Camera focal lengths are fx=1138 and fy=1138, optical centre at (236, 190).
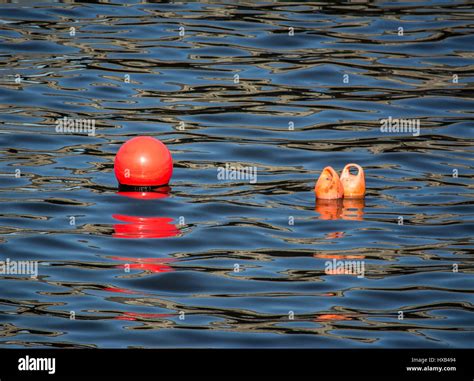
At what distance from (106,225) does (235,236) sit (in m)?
1.63

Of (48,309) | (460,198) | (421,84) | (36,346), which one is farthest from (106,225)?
(421,84)

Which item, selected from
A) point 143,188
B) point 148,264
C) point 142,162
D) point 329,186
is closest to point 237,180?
point 143,188

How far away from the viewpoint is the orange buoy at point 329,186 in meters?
15.1

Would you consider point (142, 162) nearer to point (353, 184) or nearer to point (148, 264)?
point (148, 264)

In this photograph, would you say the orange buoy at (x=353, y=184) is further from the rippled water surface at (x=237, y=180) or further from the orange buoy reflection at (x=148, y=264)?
the orange buoy reflection at (x=148, y=264)

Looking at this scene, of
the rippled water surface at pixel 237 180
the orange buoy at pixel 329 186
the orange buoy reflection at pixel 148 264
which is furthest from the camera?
the orange buoy at pixel 329 186

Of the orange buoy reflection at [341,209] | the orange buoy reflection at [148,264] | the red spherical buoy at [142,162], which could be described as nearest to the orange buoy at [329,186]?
the orange buoy reflection at [341,209]

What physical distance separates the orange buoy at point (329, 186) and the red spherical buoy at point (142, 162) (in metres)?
2.04

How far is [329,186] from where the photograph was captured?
1514 cm

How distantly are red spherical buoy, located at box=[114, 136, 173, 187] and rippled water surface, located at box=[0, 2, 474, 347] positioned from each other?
326mm

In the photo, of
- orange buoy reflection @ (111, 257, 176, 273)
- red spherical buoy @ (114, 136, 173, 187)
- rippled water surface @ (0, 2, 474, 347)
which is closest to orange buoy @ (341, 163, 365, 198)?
rippled water surface @ (0, 2, 474, 347)

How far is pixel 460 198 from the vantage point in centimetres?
1577

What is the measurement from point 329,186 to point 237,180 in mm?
1913

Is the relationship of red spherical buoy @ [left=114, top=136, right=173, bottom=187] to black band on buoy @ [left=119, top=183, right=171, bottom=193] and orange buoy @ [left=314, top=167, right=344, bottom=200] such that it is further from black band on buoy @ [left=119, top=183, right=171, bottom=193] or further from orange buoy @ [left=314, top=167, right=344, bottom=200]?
orange buoy @ [left=314, top=167, right=344, bottom=200]
